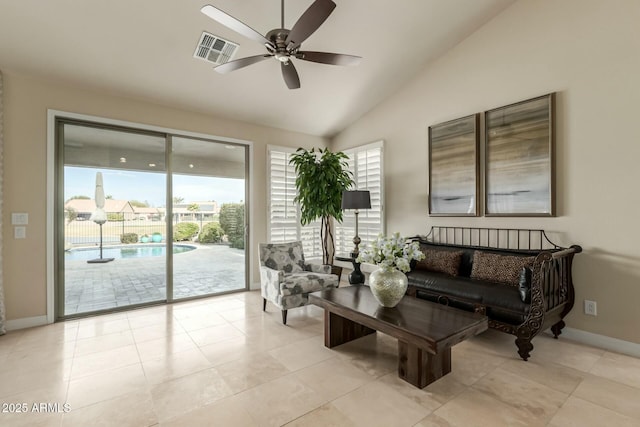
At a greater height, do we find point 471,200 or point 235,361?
point 471,200

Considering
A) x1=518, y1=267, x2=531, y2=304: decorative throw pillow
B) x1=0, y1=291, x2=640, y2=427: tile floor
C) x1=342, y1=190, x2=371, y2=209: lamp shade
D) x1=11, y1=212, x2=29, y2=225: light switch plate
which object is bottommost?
x1=0, y1=291, x2=640, y2=427: tile floor

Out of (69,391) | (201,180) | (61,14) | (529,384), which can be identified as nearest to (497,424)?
(529,384)

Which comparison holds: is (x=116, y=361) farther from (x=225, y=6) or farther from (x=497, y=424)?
(x=225, y=6)

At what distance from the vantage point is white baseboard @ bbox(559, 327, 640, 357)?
8.73 ft

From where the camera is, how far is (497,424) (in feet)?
5.89

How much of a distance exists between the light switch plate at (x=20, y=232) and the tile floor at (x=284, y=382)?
3.43 ft

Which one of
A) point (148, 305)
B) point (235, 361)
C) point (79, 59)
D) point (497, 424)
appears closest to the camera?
point (497, 424)

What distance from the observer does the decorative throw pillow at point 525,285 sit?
8.49ft

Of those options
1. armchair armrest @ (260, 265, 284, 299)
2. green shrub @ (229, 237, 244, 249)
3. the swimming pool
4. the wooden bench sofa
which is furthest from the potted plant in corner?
the swimming pool

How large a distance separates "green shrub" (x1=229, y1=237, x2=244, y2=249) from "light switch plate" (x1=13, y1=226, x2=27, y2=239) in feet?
7.92

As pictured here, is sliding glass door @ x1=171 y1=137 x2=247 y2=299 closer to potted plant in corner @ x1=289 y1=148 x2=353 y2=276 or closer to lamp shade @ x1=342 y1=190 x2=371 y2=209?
potted plant in corner @ x1=289 y1=148 x2=353 y2=276

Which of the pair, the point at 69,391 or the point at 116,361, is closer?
the point at 69,391

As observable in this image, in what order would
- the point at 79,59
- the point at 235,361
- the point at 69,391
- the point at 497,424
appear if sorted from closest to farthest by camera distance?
the point at 497,424 < the point at 69,391 < the point at 235,361 < the point at 79,59

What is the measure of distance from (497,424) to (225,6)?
3.98m
